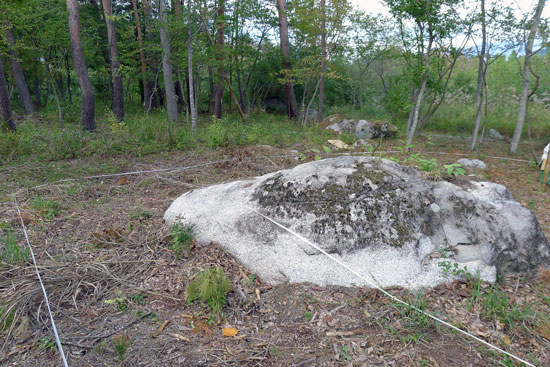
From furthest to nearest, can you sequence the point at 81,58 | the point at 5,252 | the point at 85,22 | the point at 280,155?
the point at 85,22
the point at 81,58
the point at 280,155
the point at 5,252

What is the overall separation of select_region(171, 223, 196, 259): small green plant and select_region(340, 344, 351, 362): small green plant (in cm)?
148

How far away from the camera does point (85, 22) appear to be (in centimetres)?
1221

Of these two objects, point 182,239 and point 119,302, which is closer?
point 119,302

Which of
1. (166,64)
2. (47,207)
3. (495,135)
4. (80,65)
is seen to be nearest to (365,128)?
(495,135)

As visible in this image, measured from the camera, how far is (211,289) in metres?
2.24

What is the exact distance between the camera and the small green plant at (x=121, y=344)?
5.81 ft

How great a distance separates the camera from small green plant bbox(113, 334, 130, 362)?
5.81ft

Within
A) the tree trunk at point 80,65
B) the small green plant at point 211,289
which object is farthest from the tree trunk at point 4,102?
the small green plant at point 211,289

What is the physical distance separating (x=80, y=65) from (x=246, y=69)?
717 cm

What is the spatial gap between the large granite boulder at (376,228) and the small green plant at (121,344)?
3.33ft

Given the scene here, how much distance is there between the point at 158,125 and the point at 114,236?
4.93 meters

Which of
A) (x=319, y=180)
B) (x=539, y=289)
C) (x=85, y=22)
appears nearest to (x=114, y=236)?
(x=319, y=180)

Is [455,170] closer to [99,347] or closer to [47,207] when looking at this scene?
[99,347]

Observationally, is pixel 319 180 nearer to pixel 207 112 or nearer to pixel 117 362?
pixel 117 362
